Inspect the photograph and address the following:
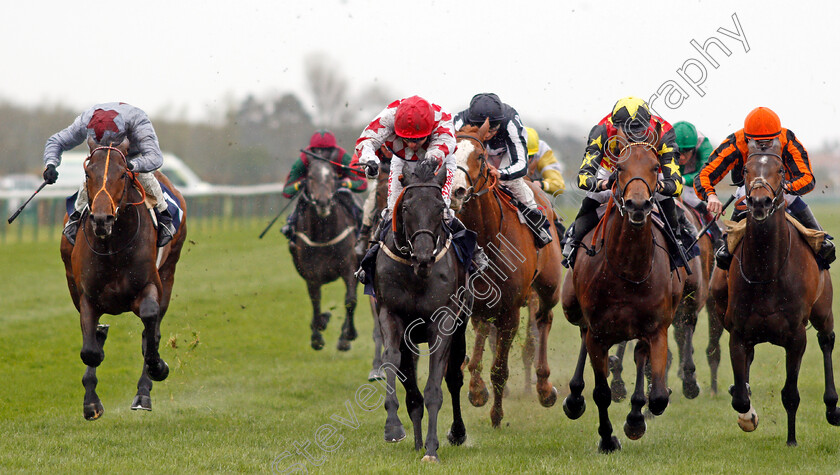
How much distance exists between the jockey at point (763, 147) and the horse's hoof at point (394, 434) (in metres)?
2.67


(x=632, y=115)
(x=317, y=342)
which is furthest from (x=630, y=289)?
(x=317, y=342)

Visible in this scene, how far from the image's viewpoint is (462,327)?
23.1 feet

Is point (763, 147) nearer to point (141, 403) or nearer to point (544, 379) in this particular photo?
point (544, 379)

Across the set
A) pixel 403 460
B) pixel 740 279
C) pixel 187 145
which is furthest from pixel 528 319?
pixel 187 145

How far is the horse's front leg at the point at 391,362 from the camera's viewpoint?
6.42 meters

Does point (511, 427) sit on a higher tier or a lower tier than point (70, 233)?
lower

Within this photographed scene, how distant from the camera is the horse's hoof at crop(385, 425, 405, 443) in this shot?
259 inches

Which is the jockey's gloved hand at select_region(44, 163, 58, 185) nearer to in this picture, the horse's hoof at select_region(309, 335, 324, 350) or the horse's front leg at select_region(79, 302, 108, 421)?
the horse's front leg at select_region(79, 302, 108, 421)

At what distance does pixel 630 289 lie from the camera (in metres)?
6.57

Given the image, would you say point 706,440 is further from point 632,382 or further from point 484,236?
point 632,382

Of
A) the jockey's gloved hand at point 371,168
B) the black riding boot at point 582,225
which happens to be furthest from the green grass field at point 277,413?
the jockey's gloved hand at point 371,168

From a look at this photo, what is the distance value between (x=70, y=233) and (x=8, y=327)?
19.2ft

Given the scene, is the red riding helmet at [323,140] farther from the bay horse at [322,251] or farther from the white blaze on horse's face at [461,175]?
the white blaze on horse's face at [461,175]

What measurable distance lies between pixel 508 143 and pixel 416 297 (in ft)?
7.26
